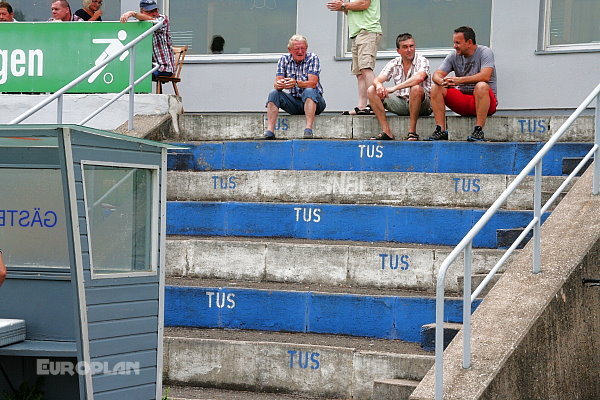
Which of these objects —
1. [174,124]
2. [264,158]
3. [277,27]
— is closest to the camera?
[264,158]

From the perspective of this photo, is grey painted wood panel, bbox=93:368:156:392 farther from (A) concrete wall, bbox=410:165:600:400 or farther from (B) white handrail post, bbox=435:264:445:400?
(B) white handrail post, bbox=435:264:445:400

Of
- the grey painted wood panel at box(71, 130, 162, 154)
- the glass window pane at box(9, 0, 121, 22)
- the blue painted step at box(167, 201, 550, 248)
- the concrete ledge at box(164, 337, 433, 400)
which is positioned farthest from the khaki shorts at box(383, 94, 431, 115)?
the glass window pane at box(9, 0, 121, 22)

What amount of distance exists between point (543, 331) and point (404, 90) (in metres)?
5.20

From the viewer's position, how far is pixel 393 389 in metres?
7.29

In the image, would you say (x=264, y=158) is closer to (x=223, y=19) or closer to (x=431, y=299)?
(x=431, y=299)

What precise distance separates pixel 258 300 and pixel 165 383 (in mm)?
1022

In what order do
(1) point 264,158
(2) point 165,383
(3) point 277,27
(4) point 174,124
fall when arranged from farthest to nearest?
(3) point 277,27
(4) point 174,124
(1) point 264,158
(2) point 165,383

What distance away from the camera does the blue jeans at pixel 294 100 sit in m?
11.8

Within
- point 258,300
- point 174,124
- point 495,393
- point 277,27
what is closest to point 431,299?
point 258,300

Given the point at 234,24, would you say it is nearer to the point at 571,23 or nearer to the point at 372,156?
the point at 571,23

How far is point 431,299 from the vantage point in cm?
824

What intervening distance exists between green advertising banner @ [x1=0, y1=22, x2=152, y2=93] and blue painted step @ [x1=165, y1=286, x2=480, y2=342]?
411 cm

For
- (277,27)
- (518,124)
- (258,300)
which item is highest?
(277,27)

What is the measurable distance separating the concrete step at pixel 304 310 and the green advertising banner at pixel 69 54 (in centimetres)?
397
